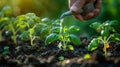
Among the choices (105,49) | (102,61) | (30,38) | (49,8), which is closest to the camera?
(102,61)

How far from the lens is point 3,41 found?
3939 mm

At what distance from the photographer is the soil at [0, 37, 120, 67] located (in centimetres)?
260

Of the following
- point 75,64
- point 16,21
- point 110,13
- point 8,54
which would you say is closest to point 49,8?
point 110,13

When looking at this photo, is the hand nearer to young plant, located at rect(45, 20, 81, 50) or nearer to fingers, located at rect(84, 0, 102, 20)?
fingers, located at rect(84, 0, 102, 20)

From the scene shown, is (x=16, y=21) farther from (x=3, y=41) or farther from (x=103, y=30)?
(x=103, y=30)

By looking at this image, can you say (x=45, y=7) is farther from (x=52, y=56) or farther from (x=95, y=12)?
(x=52, y=56)

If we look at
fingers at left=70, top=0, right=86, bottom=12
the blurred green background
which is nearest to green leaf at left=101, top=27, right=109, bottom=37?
fingers at left=70, top=0, right=86, bottom=12

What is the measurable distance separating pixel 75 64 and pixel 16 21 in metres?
1.39

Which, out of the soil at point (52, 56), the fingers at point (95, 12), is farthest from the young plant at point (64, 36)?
the fingers at point (95, 12)

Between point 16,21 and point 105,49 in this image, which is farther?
point 16,21

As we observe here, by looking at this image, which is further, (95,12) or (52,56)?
(95,12)

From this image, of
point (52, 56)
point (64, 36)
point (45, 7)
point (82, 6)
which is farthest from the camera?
point (45, 7)

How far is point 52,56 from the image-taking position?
9.96 feet

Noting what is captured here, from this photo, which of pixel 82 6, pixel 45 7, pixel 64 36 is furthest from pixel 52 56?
pixel 45 7
